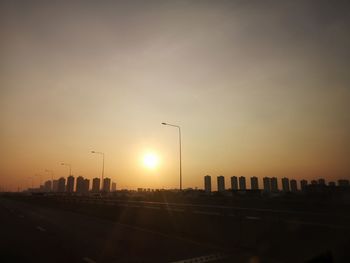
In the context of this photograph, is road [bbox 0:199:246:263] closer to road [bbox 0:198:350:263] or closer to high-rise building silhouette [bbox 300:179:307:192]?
road [bbox 0:198:350:263]

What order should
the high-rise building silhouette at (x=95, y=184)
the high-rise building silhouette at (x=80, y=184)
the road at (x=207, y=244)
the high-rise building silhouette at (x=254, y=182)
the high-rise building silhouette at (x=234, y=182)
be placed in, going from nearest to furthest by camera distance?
the road at (x=207, y=244), the high-rise building silhouette at (x=254, y=182), the high-rise building silhouette at (x=234, y=182), the high-rise building silhouette at (x=95, y=184), the high-rise building silhouette at (x=80, y=184)

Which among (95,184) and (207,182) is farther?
(95,184)

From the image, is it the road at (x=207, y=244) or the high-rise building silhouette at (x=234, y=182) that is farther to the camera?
the high-rise building silhouette at (x=234, y=182)

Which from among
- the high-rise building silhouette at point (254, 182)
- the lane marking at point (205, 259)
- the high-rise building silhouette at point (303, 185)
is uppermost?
the high-rise building silhouette at point (254, 182)

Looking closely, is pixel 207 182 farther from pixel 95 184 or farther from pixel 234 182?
pixel 95 184

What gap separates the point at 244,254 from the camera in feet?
34.3

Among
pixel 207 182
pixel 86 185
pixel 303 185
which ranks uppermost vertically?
pixel 86 185

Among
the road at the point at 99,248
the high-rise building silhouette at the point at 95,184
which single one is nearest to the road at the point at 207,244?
the road at the point at 99,248

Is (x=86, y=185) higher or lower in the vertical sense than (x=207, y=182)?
higher

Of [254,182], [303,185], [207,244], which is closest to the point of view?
[207,244]

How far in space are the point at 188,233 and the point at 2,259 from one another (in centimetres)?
814

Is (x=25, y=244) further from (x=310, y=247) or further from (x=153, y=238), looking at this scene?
(x=310, y=247)

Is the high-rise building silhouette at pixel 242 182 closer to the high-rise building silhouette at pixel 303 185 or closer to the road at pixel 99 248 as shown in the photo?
the high-rise building silhouette at pixel 303 185

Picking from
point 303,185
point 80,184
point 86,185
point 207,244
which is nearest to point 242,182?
point 303,185
